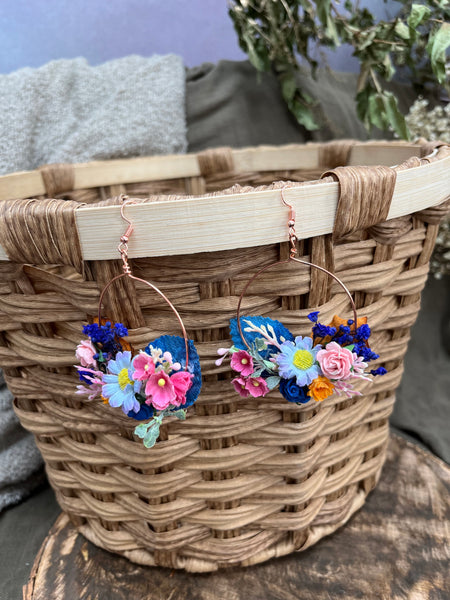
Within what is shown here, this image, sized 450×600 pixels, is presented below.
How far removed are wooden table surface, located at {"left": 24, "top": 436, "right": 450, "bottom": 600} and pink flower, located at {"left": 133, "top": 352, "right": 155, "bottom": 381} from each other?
0.98 ft

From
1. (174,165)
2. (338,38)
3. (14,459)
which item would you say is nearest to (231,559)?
(14,459)

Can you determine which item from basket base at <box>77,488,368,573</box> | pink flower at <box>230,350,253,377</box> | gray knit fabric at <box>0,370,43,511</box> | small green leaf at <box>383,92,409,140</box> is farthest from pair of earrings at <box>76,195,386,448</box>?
small green leaf at <box>383,92,409,140</box>

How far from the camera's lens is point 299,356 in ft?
1.09

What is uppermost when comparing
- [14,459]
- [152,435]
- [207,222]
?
[207,222]

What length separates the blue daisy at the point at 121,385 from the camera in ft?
1.05

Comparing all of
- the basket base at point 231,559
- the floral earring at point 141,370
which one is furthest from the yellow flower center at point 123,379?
the basket base at point 231,559

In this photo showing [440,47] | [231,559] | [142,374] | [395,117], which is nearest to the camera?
[142,374]

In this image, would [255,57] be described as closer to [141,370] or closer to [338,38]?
[338,38]

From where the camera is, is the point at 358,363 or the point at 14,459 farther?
the point at 14,459

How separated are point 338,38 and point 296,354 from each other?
663mm

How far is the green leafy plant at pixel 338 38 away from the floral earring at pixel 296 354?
524mm

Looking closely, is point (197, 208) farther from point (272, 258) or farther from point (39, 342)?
point (39, 342)

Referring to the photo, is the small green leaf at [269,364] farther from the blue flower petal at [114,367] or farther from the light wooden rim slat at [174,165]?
the light wooden rim slat at [174,165]

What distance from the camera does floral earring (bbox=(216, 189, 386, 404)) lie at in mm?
326
